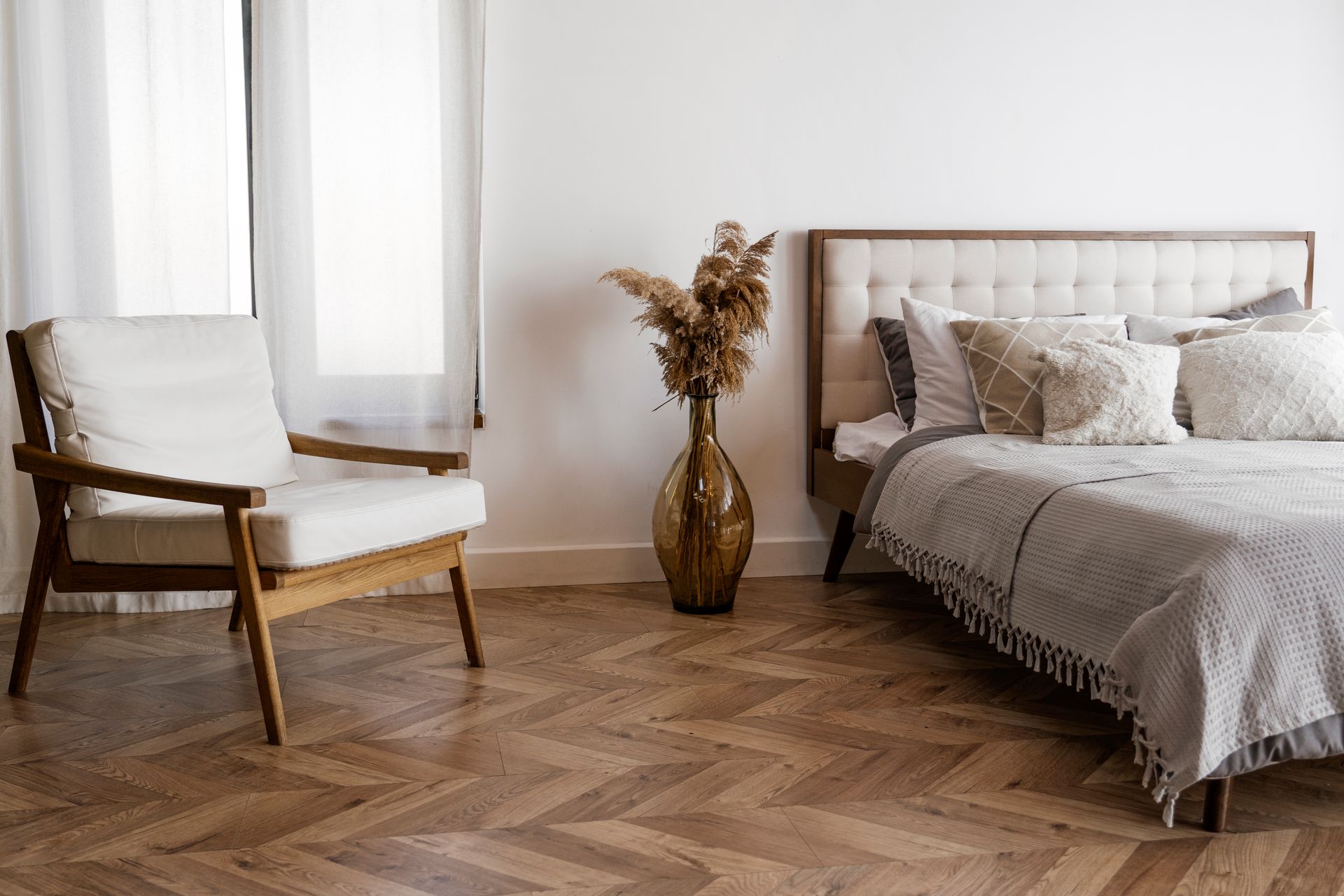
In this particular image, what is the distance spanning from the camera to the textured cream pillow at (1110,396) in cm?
294

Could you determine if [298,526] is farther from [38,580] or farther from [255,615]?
[38,580]

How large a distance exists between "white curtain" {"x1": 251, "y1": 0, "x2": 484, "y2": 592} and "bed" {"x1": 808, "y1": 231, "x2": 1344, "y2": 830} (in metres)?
1.22

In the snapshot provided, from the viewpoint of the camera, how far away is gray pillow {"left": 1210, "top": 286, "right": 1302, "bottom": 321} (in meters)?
3.81

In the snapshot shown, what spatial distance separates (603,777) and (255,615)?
796 mm

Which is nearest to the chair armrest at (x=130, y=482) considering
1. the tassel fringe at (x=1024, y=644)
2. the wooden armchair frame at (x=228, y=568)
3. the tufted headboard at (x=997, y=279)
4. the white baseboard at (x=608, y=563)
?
the wooden armchair frame at (x=228, y=568)

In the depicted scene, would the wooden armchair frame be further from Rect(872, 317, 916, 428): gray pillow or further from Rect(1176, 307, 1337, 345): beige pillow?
Rect(1176, 307, 1337, 345): beige pillow

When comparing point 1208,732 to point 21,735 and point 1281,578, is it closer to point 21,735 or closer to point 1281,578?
point 1281,578

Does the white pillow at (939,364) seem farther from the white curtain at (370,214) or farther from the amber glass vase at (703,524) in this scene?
the white curtain at (370,214)

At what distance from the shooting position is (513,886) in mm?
1724

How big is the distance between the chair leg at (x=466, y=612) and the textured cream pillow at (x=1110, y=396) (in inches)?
62.5

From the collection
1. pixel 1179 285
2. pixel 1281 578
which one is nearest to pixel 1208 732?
pixel 1281 578

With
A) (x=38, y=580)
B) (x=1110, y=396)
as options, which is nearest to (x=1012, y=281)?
(x=1110, y=396)

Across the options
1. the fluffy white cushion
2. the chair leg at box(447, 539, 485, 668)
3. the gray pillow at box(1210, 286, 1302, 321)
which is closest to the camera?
the chair leg at box(447, 539, 485, 668)

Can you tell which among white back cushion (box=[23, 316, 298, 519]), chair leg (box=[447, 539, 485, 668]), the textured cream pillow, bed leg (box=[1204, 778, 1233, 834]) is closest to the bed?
bed leg (box=[1204, 778, 1233, 834])
